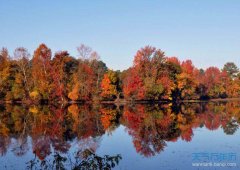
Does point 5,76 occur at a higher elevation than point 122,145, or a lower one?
higher

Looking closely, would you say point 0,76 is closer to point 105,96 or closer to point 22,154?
point 105,96

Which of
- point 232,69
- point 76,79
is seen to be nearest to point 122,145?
point 76,79

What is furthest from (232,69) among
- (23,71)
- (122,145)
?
(122,145)

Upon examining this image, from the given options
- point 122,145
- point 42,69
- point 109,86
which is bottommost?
point 122,145

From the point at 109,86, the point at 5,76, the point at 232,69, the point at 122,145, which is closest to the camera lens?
the point at 122,145

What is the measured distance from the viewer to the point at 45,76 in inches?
2351

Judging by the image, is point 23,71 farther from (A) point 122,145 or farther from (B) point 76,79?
(A) point 122,145

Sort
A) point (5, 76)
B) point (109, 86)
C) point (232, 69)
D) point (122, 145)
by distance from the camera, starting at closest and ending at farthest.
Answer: point (122, 145) < point (5, 76) < point (109, 86) < point (232, 69)

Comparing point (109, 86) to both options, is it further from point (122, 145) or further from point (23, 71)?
point (122, 145)

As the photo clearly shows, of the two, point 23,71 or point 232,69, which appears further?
point 232,69

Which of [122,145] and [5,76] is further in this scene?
[5,76]

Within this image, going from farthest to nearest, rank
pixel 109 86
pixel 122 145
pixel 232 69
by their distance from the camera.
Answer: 1. pixel 232 69
2. pixel 109 86
3. pixel 122 145

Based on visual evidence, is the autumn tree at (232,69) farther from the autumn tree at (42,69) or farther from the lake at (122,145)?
the lake at (122,145)

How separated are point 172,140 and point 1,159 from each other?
10.4 metres
